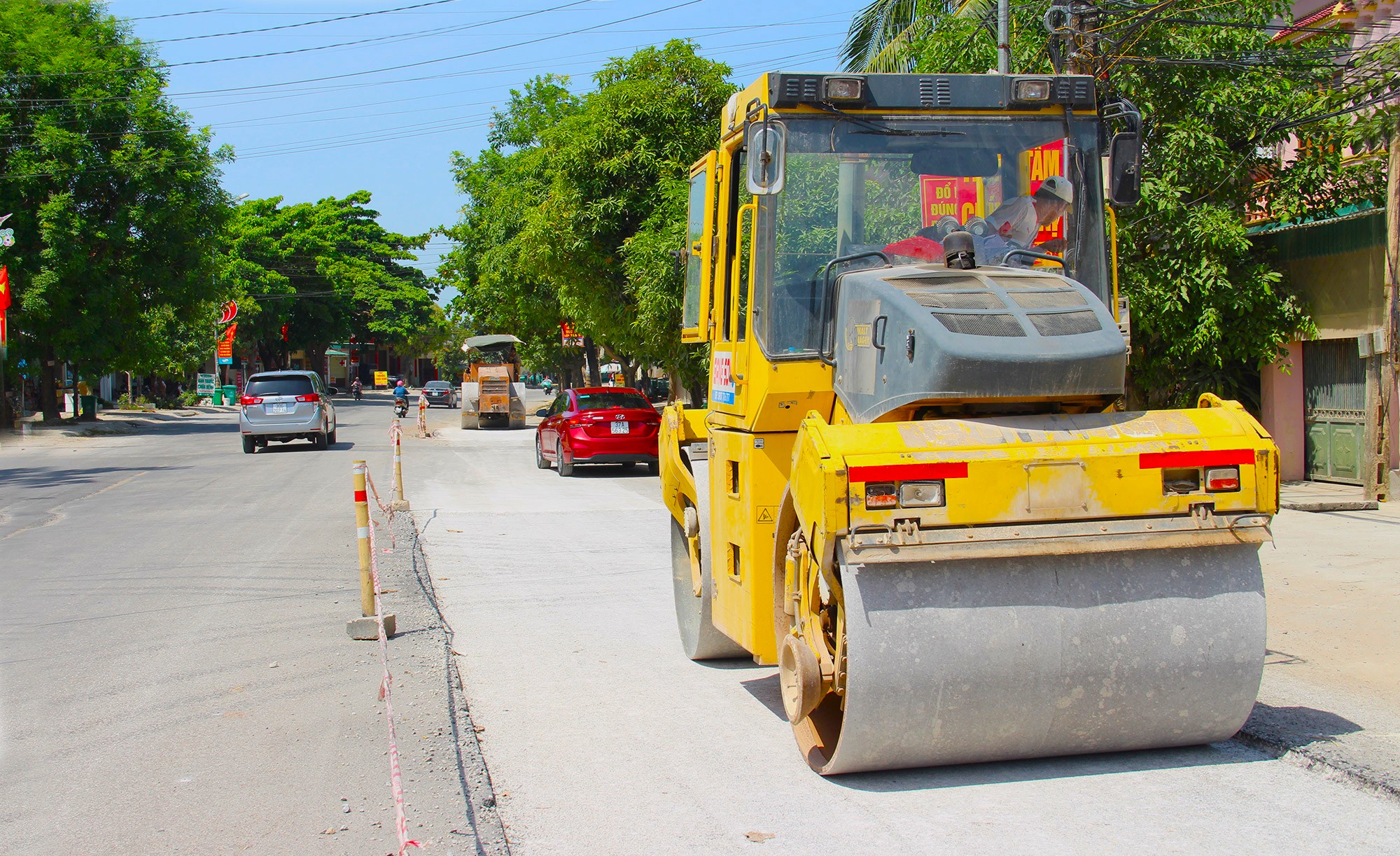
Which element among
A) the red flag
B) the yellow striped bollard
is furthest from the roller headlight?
the red flag

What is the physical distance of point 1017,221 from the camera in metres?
5.75

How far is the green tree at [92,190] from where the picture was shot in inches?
1348

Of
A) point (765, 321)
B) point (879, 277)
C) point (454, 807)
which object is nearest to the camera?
point (454, 807)

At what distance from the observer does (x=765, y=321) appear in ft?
18.4

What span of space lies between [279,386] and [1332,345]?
2087 cm

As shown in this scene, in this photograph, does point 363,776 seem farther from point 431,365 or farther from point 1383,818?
point 431,365

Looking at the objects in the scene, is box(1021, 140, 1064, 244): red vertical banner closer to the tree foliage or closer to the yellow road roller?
the yellow road roller

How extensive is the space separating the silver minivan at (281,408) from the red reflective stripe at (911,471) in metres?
23.7

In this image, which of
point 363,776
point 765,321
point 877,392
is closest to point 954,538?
point 877,392

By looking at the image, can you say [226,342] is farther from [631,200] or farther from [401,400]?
[631,200]

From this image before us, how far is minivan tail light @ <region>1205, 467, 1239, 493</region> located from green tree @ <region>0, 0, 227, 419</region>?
115 feet

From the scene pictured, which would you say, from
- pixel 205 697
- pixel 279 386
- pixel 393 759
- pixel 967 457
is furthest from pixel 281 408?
pixel 967 457

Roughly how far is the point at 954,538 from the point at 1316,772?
2.06 meters

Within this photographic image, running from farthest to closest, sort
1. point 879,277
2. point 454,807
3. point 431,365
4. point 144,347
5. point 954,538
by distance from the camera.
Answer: point 431,365 → point 144,347 → point 879,277 → point 454,807 → point 954,538
